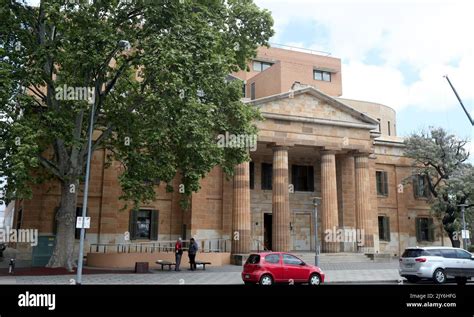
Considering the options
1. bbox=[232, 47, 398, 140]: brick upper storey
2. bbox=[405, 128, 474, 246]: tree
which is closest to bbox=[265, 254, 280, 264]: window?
bbox=[405, 128, 474, 246]: tree

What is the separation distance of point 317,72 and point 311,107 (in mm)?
23790

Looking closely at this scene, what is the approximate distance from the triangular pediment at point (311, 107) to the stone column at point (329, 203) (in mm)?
3000

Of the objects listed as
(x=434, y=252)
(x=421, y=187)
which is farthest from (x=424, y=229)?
(x=434, y=252)

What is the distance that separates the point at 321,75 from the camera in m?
54.0

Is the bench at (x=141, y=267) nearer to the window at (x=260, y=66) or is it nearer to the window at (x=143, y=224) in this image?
the window at (x=143, y=224)

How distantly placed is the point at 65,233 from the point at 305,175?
21172mm

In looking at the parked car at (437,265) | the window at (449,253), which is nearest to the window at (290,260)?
the parked car at (437,265)

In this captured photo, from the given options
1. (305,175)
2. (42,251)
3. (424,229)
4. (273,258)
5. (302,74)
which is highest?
(302,74)

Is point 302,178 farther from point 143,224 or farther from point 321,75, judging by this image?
point 321,75

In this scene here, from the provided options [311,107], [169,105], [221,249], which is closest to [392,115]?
[311,107]

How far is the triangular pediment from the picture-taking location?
30.4m

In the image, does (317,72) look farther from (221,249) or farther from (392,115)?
(221,249)

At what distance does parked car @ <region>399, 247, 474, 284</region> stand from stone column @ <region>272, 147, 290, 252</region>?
36.3 ft
